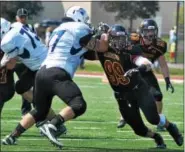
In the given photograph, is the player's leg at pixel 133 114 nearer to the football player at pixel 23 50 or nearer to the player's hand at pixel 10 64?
the football player at pixel 23 50

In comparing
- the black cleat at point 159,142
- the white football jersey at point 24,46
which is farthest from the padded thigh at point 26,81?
the black cleat at point 159,142

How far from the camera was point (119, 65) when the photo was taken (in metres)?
7.46

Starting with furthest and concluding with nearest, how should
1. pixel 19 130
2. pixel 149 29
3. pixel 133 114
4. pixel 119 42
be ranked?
pixel 149 29 < pixel 133 114 < pixel 119 42 < pixel 19 130

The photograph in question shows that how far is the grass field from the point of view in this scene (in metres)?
7.60

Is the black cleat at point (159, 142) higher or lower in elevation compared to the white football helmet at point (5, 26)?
lower

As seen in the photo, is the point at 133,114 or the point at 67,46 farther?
the point at 133,114

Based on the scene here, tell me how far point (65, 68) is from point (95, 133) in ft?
7.01

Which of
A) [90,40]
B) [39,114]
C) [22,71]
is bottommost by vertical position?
[22,71]

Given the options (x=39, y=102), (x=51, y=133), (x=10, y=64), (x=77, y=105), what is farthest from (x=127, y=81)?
(x=10, y=64)

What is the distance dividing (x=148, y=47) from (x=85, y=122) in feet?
5.34

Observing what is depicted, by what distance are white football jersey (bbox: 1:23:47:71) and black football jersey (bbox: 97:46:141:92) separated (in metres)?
1.23

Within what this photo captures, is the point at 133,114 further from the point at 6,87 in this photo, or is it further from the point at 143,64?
the point at 6,87

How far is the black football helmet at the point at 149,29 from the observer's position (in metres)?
8.81

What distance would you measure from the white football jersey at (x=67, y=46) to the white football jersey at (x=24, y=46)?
1.11 meters
